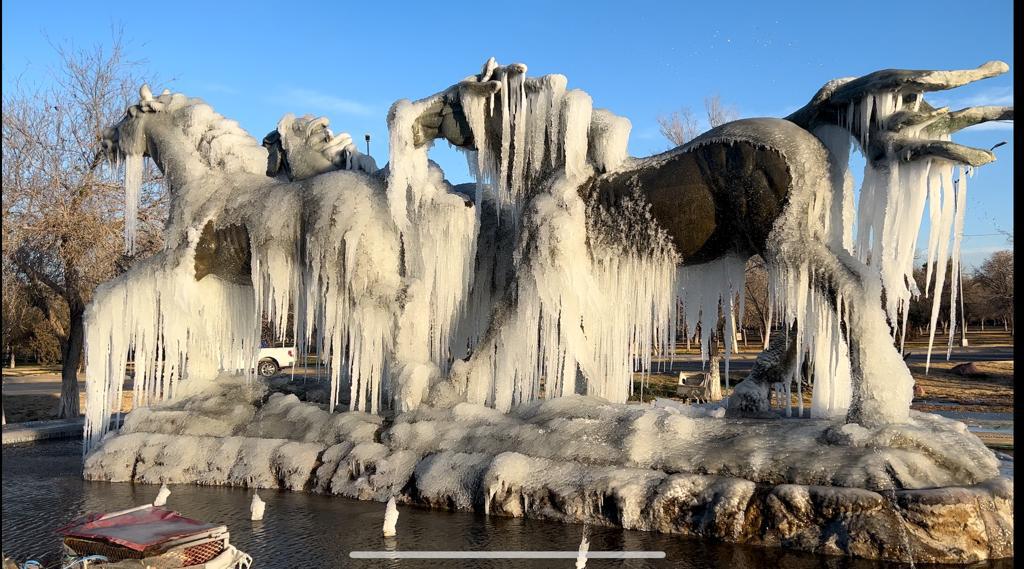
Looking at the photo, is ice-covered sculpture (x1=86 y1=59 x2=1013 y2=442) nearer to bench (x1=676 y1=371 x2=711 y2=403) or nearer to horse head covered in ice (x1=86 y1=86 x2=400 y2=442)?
horse head covered in ice (x1=86 y1=86 x2=400 y2=442)

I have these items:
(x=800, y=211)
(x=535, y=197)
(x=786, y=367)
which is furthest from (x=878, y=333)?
(x=535, y=197)

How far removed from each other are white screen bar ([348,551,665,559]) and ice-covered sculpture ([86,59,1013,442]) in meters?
2.35

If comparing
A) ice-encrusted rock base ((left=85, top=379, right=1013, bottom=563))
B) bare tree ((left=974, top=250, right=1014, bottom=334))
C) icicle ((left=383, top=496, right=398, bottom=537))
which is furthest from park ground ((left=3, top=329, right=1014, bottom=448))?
bare tree ((left=974, top=250, right=1014, bottom=334))

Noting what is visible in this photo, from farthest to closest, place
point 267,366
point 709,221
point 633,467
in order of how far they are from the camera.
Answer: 1. point 267,366
2. point 709,221
3. point 633,467

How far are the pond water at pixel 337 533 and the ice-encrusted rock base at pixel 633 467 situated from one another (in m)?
0.18

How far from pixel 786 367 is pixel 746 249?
5.18ft

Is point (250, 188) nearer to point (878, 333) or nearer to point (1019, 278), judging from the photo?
point (878, 333)


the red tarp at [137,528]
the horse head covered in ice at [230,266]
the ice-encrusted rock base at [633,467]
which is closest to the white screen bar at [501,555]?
the ice-encrusted rock base at [633,467]

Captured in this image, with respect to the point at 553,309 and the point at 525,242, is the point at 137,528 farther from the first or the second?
the point at 525,242

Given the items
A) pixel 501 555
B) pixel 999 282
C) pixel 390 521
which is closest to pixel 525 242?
pixel 390 521

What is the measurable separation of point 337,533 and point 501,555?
5.28 ft

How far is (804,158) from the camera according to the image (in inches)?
297

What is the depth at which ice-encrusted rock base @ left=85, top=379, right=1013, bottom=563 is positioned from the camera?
581 cm

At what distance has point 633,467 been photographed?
278 inches
